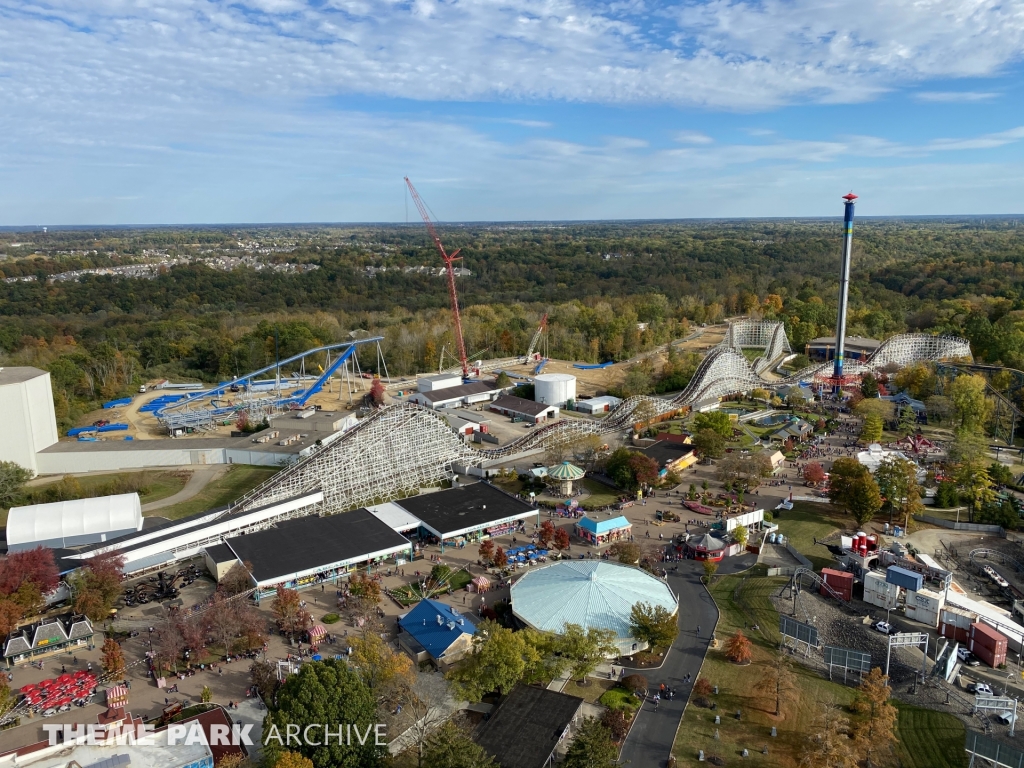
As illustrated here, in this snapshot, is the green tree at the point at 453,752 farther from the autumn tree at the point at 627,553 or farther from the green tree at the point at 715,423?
the green tree at the point at 715,423

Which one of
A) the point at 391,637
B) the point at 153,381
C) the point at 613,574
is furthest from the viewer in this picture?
the point at 153,381

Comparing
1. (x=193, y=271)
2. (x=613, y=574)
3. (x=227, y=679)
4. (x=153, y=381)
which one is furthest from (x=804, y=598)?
(x=193, y=271)

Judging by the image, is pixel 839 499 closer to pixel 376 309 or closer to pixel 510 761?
pixel 510 761

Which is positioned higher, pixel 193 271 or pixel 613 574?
pixel 193 271

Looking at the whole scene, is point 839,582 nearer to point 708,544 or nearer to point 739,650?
point 708,544

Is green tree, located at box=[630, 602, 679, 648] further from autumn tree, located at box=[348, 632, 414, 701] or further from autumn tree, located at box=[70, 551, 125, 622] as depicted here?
autumn tree, located at box=[70, 551, 125, 622]

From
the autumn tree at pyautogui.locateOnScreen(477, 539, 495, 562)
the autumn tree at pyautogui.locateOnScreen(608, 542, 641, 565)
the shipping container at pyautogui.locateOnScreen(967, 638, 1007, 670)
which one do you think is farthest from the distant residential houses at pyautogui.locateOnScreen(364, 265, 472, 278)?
the shipping container at pyautogui.locateOnScreen(967, 638, 1007, 670)

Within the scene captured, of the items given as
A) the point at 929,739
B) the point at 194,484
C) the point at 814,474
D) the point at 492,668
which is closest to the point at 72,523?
the point at 194,484
